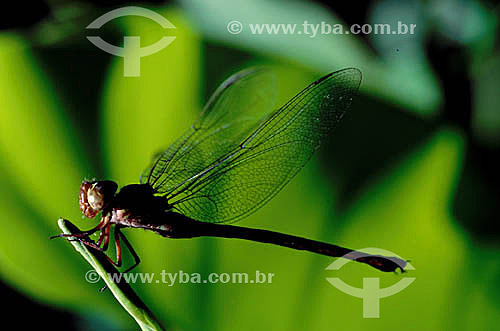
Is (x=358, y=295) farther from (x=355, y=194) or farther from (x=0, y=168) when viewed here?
(x=0, y=168)

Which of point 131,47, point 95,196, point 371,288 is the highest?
point 131,47

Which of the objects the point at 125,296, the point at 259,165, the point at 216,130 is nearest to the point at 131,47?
the point at 216,130

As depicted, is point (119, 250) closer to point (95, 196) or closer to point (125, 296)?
point (95, 196)

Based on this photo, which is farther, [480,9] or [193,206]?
[480,9]

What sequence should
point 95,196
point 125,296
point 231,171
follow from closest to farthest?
1. point 125,296
2. point 95,196
3. point 231,171

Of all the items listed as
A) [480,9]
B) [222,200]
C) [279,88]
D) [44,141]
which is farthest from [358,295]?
[480,9]

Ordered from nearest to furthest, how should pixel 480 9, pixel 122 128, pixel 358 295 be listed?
pixel 358 295, pixel 122 128, pixel 480 9

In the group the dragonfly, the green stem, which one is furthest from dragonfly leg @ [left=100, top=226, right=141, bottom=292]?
the green stem
